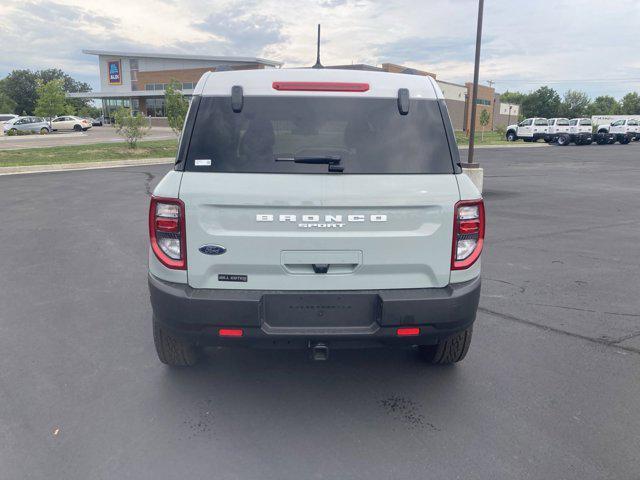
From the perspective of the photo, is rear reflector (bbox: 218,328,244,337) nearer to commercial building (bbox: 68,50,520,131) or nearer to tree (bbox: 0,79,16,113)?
commercial building (bbox: 68,50,520,131)

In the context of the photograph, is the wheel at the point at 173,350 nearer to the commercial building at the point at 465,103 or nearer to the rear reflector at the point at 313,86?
the rear reflector at the point at 313,86

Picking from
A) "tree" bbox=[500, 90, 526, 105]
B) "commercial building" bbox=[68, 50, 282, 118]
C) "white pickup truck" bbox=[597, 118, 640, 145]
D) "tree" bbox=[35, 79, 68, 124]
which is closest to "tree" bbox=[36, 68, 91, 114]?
"commercial building" bbox=[68, 50, 282, 118]

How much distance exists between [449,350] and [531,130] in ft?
156

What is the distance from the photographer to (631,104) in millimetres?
121688

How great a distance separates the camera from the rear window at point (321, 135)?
3.05 meters

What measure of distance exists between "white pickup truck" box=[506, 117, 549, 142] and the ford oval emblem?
4724 cm

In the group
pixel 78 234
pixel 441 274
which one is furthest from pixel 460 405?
pixel 78 234

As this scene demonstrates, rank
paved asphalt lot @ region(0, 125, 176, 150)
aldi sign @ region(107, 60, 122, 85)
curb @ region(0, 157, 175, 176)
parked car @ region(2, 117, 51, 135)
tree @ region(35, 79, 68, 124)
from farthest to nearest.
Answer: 1. aldi sign @ region(107, 60, 122, 85)
2. tree @ region(35, 79, 68, 124)
3. parked car @ region(2, 117, 51, 135)
4. paved asphalt lot @ region(0, 125, 176, 150)
5. curb @ region(0, 157, 175, 176)

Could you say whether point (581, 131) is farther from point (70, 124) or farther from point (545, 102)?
point (545, 102)

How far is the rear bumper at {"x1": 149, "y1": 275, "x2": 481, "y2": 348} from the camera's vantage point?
2949mm

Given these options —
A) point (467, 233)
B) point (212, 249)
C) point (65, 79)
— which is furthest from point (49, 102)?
point (65, 79)

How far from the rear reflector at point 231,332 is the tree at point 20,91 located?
10544cm

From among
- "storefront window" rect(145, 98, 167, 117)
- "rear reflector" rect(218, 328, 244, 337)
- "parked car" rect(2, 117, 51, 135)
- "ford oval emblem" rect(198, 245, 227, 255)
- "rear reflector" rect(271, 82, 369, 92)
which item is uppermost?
"storefront window" rect(145, 98, 167, 117)

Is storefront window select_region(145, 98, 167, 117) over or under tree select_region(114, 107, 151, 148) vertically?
over
